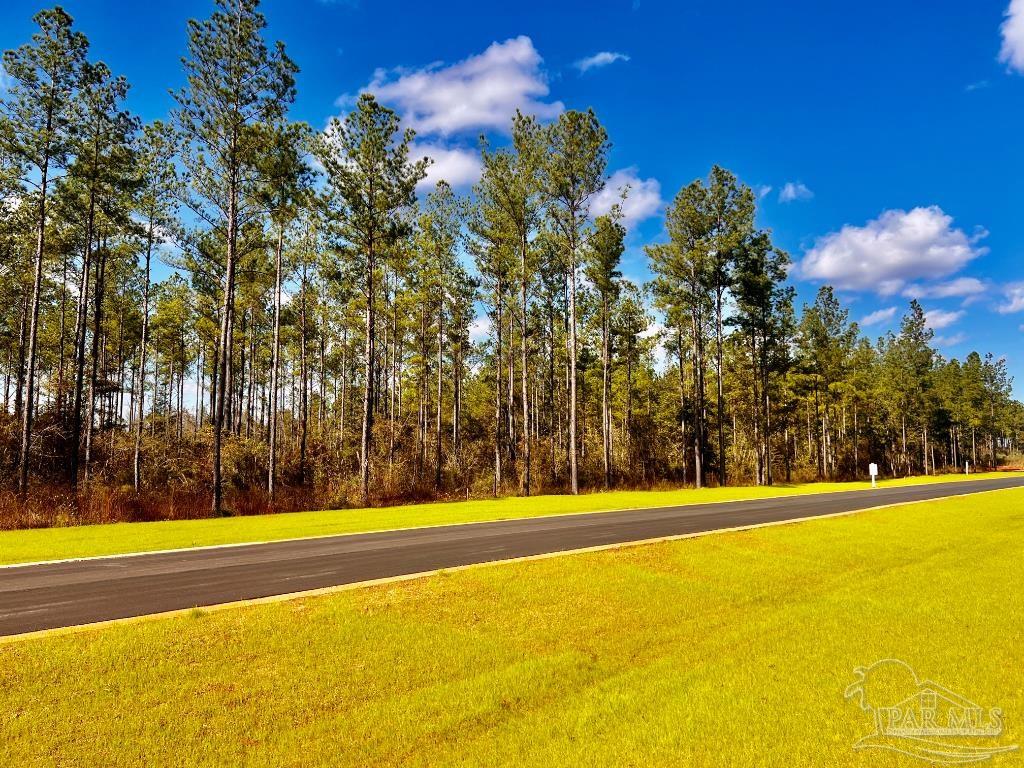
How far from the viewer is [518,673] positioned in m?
4.64

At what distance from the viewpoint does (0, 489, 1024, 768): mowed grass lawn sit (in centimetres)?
353

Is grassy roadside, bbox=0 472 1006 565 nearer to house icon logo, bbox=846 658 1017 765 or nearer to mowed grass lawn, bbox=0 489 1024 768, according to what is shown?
mowed grass lawn, bbox=0 489 1024 768

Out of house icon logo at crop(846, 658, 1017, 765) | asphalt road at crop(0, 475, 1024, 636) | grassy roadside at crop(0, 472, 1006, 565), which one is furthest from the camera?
grassy roadside at crop(0, 472, 1006, 565)

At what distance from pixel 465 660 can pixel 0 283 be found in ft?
117

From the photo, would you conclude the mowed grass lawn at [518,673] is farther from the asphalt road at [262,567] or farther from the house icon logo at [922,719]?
the asphalt road at [262,567]

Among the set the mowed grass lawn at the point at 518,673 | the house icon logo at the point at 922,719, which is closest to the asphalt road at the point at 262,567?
the mowed grass lawn at the point at 518,673

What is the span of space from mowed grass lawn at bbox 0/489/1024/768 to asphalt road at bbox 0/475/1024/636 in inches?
41.5

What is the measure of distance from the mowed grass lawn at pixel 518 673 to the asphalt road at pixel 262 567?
1.05 m

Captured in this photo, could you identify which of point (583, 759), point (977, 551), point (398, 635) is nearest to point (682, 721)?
point (583, 759)

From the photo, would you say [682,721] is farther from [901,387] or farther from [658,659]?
[901,387]

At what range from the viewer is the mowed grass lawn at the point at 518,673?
3.53 meters

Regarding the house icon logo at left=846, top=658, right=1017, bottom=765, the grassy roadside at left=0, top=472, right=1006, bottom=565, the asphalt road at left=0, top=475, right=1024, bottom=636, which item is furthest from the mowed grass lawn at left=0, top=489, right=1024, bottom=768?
the grassy roadside at left=0, top=472, right=1006, bottom=565

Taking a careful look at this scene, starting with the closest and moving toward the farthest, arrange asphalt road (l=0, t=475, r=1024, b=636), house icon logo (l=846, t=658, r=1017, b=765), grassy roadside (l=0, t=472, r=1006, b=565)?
house icon logo (l=846, t=658, r=1017, b=765) < asphalt road (l=0, t=475, r=1024, b=636) < grassy roadside (l=0, t=472, r=1006, b=565)

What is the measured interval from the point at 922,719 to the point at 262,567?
8404 millimetres
